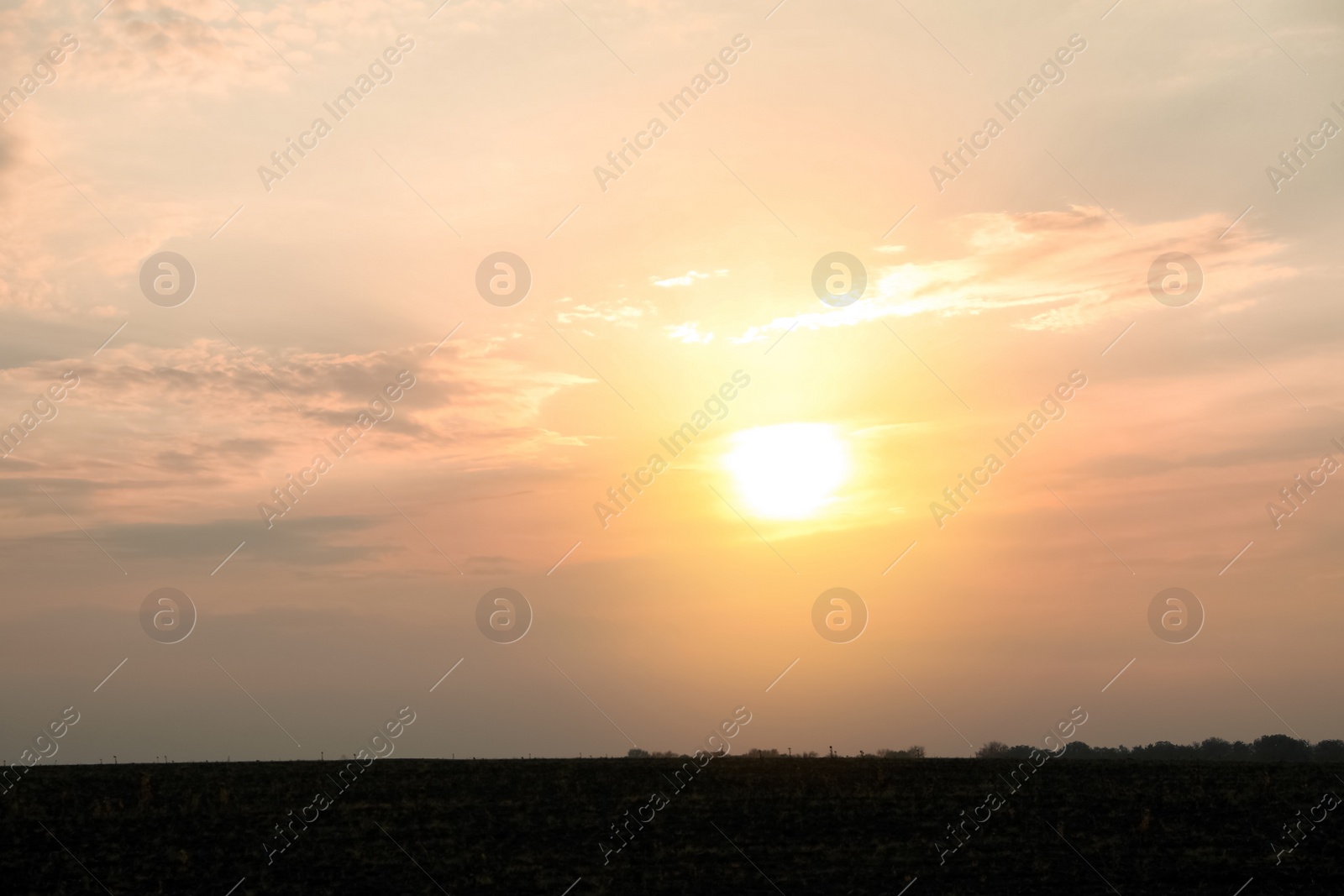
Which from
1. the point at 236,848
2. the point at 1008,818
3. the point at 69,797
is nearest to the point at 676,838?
the point at 1008,818

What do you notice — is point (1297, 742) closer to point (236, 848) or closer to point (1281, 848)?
point (1281, 848)

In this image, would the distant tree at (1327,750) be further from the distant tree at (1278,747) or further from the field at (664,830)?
the field at (664,830)

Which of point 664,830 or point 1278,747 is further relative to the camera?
point 1278,747

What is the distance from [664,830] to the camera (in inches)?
1425

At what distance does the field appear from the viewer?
1267 inches

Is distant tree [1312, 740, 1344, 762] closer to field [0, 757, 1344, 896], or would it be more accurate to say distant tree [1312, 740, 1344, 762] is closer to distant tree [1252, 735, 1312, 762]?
distant tree [1252, 735, 1312, 762]

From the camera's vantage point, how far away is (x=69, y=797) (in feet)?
124

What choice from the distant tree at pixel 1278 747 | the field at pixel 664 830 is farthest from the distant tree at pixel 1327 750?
the field at pixel 664 830

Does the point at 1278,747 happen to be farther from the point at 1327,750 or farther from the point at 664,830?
the point at 664,830

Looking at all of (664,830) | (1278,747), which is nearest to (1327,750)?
(1278,747)

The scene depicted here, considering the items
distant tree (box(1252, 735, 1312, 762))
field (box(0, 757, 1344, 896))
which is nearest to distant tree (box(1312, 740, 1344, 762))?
distant tree (box(1252, 735, 1312, 762))

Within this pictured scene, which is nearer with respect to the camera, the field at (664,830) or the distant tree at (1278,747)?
the field at (664,830)

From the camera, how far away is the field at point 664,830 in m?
32.2

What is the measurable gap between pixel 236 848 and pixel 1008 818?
2539 cm
